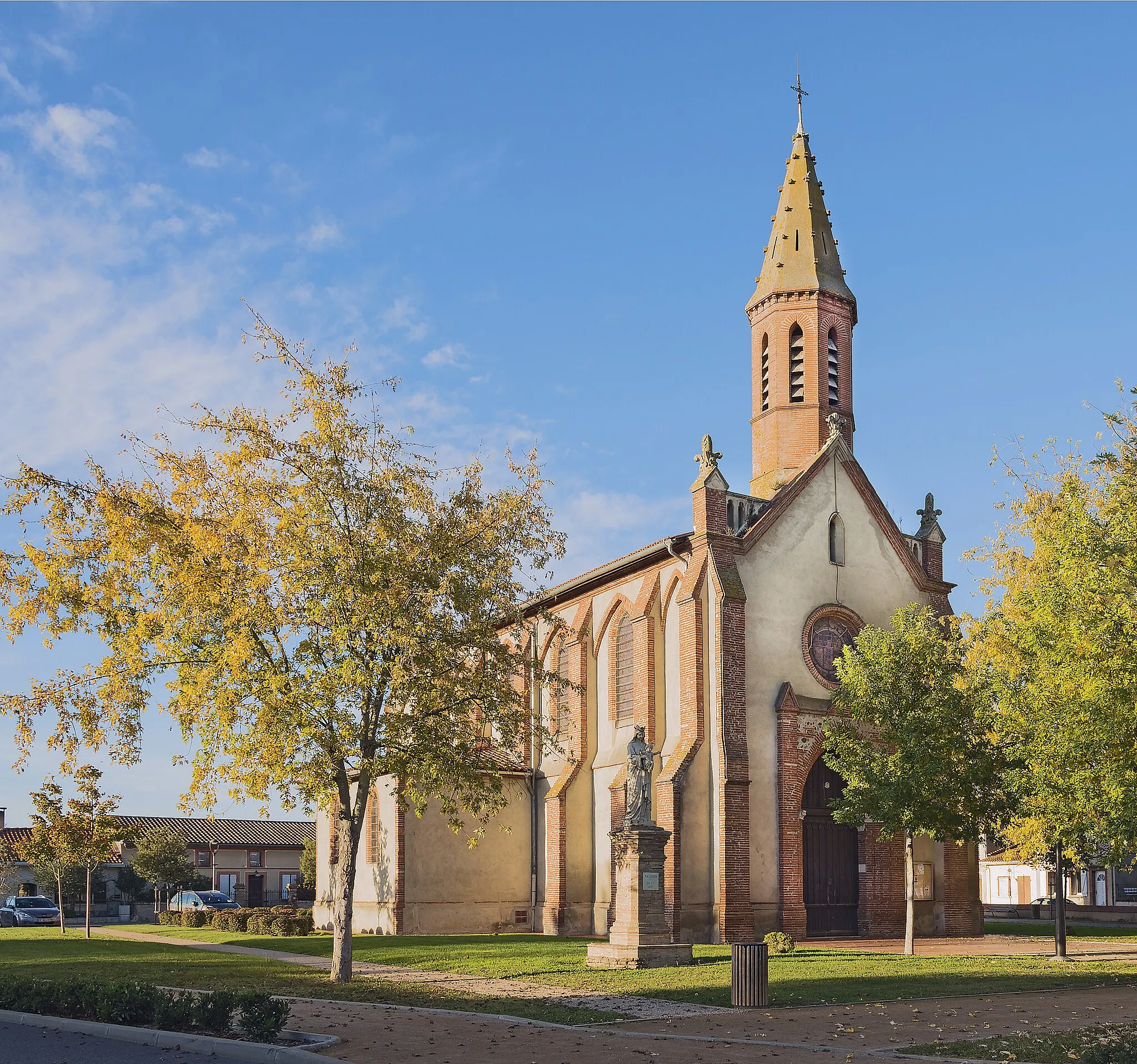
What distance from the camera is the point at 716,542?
101ft

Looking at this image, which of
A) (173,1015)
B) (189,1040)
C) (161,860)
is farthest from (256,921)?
(189,1040)

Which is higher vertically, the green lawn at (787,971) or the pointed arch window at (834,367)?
the pointed arch window at (834,367)

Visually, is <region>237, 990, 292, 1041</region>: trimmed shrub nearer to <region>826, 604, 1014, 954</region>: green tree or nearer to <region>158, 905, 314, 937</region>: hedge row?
<region>826, 604, 1014, 954</region>: green tree

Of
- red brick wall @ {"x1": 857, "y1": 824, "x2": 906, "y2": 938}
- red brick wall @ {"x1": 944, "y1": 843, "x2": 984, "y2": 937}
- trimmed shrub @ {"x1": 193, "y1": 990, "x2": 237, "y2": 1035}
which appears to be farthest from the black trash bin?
red brick wall @ {"x1": 944, "y1": 843, "x2": 984, "y2": 937}

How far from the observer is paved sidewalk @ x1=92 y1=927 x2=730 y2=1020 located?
16.2m

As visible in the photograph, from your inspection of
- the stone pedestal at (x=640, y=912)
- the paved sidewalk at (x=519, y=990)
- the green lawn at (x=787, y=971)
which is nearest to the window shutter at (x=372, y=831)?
the green lawn at (x=787, y=971)

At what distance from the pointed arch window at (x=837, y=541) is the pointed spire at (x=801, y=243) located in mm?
7356

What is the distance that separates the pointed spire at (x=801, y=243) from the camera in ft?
120

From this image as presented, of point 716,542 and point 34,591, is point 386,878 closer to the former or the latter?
point 716,542

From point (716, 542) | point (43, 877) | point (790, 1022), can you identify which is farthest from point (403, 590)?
point (43, 877)

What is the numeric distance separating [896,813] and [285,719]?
13.4 metres

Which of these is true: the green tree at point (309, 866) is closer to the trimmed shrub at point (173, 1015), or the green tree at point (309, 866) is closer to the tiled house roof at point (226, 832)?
the tiled house roof at point (226, 832)

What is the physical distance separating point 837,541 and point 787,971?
48.7 feet

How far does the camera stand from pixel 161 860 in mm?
58094
